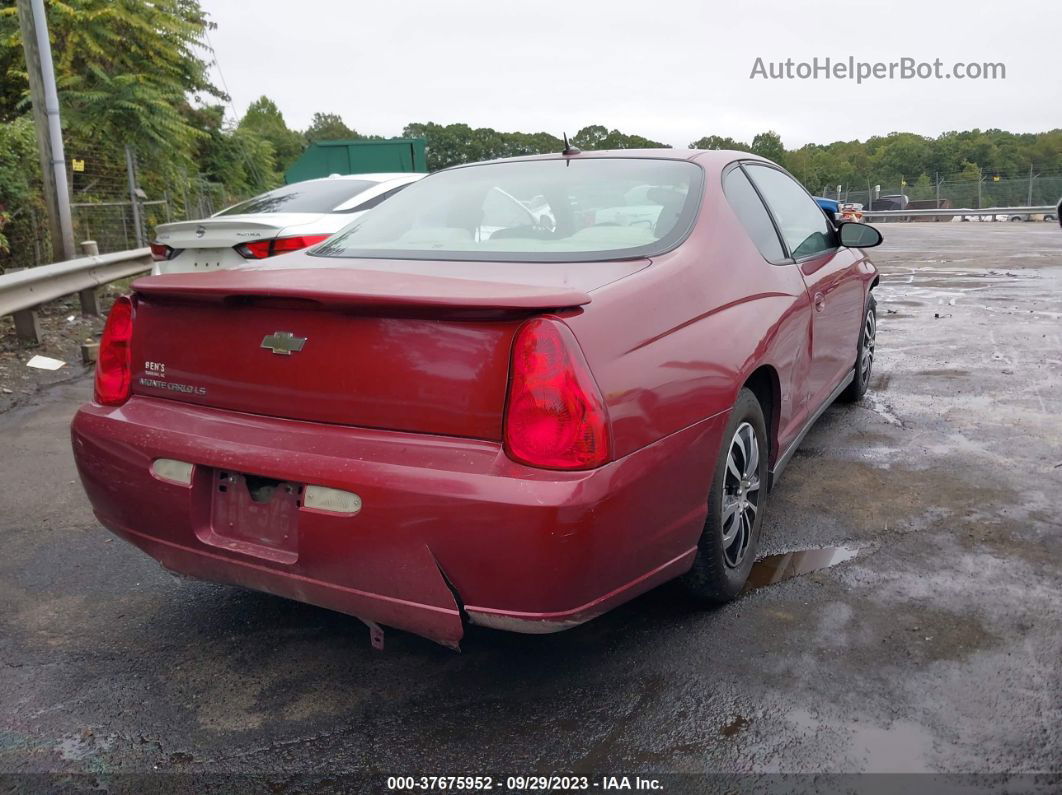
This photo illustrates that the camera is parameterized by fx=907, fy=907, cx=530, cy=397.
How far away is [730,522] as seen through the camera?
3.01 meters

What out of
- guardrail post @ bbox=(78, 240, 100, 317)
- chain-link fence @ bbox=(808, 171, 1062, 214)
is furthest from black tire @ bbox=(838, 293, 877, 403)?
chain-link fence @ bbox=(808, 171, 1062, 214)

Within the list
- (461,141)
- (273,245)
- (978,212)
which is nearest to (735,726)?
(273,245)

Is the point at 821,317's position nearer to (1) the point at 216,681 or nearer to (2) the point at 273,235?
(1) the point at 216,681

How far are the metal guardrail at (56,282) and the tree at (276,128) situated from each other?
57424 millimetres

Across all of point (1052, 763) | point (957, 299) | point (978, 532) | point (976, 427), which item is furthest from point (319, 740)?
point (957, 299)

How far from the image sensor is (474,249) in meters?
2.98

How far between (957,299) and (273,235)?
7.89 meters

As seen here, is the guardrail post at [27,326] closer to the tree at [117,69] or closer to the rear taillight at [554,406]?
the rear taillight at [554,406]

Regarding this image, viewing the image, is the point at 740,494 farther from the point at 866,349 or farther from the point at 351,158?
the point at 351,158

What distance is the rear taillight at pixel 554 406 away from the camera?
7.20ft

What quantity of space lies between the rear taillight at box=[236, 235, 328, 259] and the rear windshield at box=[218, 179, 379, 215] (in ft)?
1.73

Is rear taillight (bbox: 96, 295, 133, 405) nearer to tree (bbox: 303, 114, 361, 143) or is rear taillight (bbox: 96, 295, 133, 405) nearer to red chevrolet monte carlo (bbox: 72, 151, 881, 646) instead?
red chevrolet monte carlo (bbox: 72, 151, 881, 646)

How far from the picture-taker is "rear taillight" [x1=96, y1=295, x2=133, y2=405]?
2820mm

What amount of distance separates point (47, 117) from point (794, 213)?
8.51 metres
